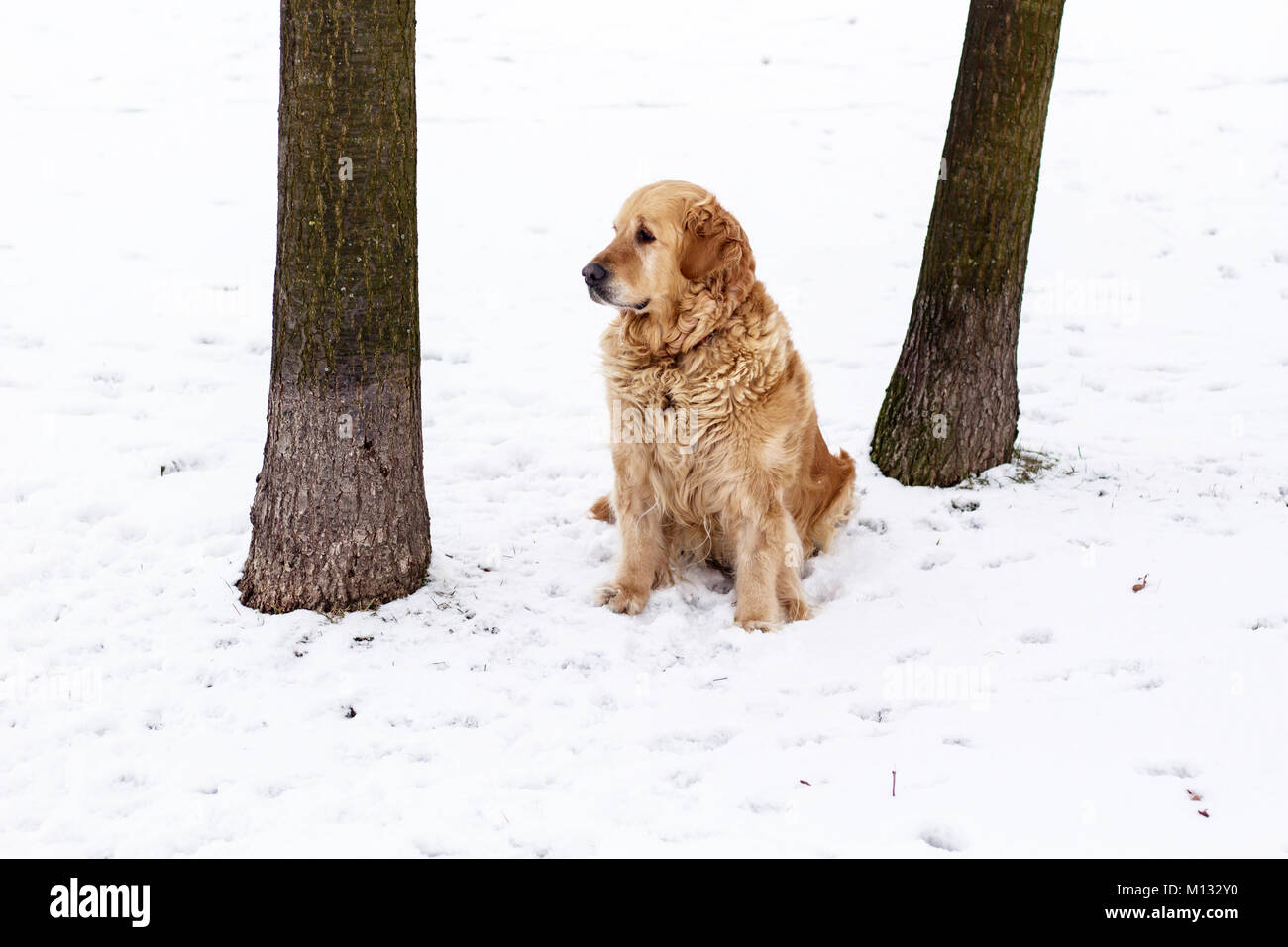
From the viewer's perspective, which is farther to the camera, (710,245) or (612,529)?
(612,529)

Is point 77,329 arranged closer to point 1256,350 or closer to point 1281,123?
point 1256,350

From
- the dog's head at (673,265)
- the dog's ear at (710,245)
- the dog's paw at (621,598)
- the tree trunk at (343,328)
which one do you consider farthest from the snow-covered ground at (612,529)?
the dog's ear at (710,245)

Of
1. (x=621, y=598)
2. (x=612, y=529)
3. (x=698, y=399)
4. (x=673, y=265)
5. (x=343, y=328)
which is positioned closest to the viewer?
(x=343, y=328)

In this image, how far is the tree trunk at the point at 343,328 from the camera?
353 centimetres

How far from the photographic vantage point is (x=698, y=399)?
4.10 meters

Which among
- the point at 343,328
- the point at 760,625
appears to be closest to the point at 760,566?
the point at 760,625

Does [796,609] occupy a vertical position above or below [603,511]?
below

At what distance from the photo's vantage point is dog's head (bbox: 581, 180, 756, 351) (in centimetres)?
395

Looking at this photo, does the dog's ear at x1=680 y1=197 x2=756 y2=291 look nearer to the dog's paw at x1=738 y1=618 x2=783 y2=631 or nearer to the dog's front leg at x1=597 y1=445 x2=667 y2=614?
the dog's front leg at x1=597 y1=445 x2=667 y2=614

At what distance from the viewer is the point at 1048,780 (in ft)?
9.77

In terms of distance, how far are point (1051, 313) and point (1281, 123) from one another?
155 inches

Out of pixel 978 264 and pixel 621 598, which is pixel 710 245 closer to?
pixel 621 598

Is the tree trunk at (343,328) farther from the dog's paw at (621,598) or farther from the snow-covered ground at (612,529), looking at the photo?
the dog's paw at (621,598)

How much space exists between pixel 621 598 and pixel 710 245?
141 centimetres
